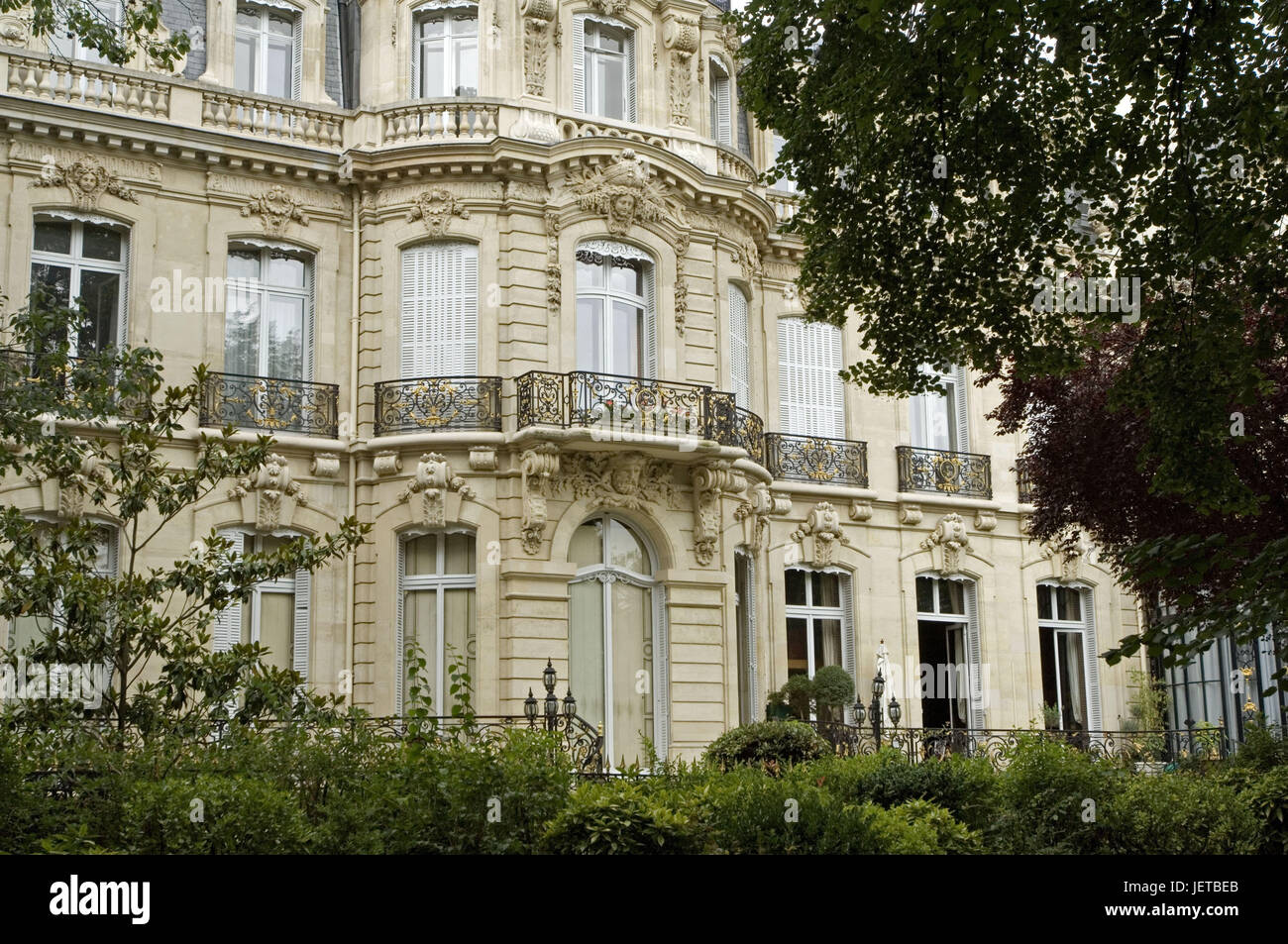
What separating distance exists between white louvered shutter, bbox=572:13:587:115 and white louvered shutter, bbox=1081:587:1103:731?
1185 centimetres

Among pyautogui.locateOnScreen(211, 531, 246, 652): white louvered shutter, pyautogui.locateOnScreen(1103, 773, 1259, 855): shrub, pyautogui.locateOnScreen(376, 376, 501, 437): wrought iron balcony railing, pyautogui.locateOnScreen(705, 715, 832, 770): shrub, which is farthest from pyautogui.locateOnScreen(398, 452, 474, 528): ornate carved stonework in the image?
pyautogui.locateOnScreen(1103, 773, 1259, 855): shrub

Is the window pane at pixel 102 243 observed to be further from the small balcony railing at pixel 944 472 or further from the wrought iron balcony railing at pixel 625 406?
the small balcony railing at pixel 944 472

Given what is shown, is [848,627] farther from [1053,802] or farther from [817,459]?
[1053,802]

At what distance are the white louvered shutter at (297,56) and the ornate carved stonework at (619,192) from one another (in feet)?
13.7

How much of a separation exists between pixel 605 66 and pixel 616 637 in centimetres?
820

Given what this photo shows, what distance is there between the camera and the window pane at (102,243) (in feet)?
59.3

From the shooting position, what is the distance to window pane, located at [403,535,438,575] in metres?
18.3

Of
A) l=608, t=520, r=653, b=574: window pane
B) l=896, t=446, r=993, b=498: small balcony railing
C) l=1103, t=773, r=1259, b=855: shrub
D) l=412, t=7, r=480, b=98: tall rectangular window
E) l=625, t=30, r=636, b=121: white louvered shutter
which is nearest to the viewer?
l=1103, t=773, r=1259, b=855: shrub

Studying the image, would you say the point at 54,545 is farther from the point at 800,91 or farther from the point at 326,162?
the point at 326,162

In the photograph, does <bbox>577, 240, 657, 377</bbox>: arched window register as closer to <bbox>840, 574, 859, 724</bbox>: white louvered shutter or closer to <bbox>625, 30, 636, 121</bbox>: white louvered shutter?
<bbox>625, 30, 636, 121</bbox>: white louvered shutter

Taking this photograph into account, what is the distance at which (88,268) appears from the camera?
18.0m

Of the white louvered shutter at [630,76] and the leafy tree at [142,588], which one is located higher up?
the white louvered shutter at [630,76]

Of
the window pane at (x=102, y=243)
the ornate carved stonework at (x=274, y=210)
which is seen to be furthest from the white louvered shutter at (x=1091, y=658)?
the window pane at (x=102, y=243)

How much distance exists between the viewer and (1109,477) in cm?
1612
